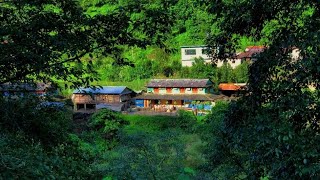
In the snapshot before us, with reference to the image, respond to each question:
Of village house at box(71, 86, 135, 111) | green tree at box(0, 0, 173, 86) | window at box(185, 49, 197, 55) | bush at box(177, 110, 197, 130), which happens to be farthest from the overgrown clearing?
window at box(185, 49, 197, 55)

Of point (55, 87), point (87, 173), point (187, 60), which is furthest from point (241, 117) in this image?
point (187, 60)

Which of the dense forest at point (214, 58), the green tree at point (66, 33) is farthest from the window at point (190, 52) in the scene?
the green tree at point (66, 33)

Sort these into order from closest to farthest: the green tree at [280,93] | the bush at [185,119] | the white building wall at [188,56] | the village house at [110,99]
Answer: the green tree at [280,93] < the bush at [185,119] < the village house at [110,99] < the white building wall at [188,56]

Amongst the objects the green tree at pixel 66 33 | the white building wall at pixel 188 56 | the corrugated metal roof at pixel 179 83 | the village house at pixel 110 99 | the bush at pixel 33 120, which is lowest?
the village house at pixel 110 99

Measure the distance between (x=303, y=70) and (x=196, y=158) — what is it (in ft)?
46.3

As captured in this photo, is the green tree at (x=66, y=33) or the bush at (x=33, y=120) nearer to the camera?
the green tree at (x=66, y=33)

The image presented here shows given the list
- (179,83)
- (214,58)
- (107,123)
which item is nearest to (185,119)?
(179,83)

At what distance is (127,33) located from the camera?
4453 millimetres

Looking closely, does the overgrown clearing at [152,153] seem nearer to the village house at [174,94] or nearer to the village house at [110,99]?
the village house at [174,94]

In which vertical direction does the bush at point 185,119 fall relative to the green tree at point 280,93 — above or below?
below

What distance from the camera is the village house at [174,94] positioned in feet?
85.3

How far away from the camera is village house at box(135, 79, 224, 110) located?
25986mm

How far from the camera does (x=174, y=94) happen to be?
2728cm

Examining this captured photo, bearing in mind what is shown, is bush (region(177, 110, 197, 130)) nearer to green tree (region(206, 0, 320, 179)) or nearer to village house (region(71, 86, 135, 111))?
village house (region(71, 86, 135, 111))
